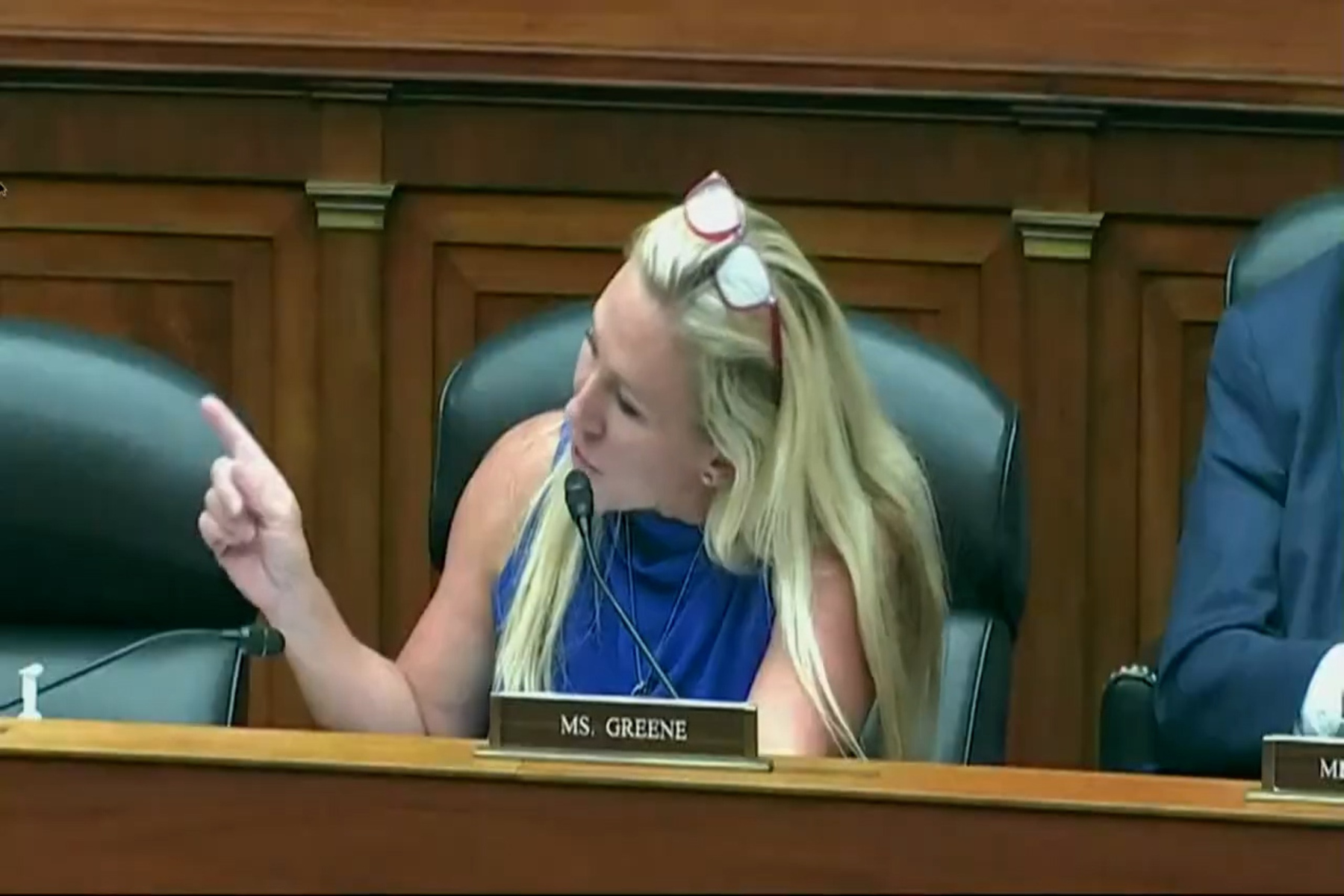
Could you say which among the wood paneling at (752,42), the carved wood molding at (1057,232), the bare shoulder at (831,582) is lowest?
the bare shoulder at (831,582)

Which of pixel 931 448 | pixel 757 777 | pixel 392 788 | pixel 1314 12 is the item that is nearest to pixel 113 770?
pixel 392 788

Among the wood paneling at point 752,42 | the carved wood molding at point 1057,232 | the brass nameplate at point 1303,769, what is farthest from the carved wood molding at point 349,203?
the brass nameplate at point 1303,769

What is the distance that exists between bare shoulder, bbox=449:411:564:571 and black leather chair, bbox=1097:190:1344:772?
0.51m

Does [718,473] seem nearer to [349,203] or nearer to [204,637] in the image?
[204,637]

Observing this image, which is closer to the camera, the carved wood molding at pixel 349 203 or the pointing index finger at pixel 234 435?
the pointing index finger at pixel 234 435

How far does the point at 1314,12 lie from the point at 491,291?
0.96m

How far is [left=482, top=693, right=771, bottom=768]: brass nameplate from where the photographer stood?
4.13ft

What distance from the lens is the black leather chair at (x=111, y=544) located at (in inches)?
78.8

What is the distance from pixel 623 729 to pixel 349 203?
69.9 inches

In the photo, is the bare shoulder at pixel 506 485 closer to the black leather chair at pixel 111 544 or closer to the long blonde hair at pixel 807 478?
the long blonde hair at pixel 807 478

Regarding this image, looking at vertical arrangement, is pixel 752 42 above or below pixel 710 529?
above

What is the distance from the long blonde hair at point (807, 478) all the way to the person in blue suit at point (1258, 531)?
0.76 ft

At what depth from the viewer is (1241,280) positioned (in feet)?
7.32

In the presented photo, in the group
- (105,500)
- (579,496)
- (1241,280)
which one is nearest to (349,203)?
(105,500)
